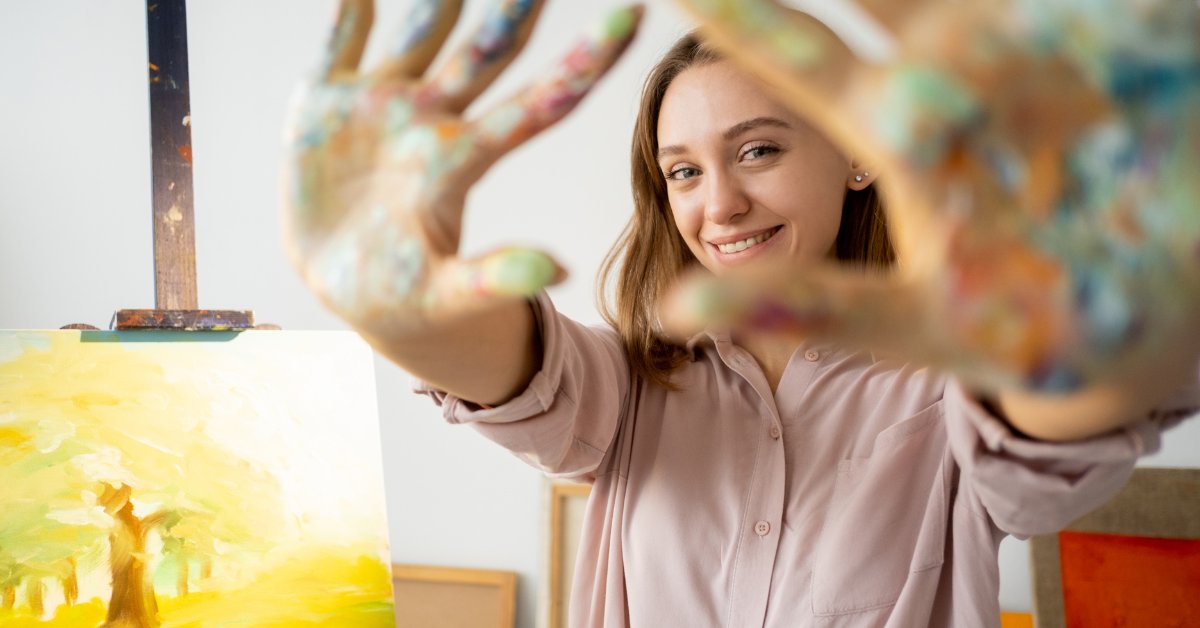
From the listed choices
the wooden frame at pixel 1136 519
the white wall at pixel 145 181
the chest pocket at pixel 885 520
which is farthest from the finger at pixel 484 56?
the white wall at pixel 145 181

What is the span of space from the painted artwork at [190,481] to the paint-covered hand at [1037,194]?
1003mm

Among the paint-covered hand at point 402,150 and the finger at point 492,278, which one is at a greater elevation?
the paint-covered hand at point 402,150

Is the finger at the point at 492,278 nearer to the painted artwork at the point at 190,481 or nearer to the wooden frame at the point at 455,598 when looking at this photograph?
the painted artwork at the point at 190,481

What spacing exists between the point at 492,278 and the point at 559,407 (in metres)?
0.37

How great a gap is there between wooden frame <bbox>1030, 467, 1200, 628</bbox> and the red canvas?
1 centimetres

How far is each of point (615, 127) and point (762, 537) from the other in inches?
56.2

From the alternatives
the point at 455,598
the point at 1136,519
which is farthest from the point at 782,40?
the point at 455,598

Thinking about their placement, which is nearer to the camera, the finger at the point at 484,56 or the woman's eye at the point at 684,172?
the finger at the point at 484,56

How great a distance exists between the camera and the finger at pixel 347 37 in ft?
2.13

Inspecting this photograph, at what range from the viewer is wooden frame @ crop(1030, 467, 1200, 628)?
1.75 meters

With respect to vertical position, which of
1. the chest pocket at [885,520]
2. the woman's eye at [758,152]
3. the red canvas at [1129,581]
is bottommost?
the red canvas at [1129,581]

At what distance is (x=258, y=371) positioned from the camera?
1.30 m

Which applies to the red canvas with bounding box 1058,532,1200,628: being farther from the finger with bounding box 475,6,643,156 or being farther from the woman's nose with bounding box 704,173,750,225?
the finger with bounding box 475,6,643,156

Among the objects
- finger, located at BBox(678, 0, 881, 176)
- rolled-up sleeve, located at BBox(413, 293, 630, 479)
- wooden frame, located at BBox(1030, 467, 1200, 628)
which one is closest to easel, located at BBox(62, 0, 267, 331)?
rolled-up sleeve, located at BBox(413, 293, 630, 479)
